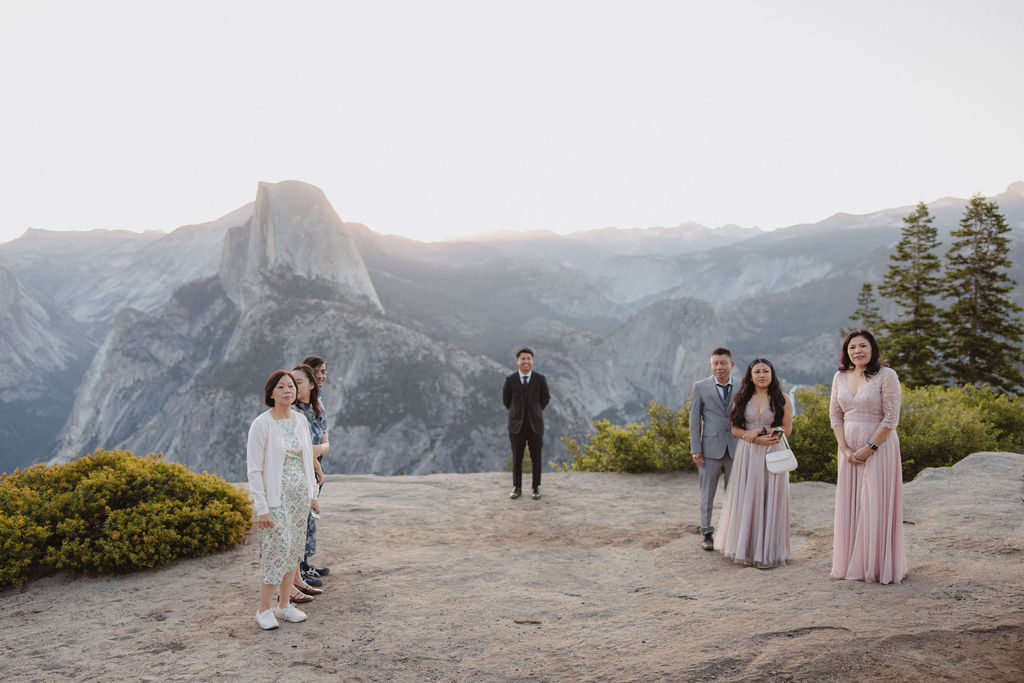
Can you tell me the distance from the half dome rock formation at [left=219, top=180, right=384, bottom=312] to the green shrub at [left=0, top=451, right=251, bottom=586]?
7334 centimetres

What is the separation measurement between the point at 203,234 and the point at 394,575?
189780 mm

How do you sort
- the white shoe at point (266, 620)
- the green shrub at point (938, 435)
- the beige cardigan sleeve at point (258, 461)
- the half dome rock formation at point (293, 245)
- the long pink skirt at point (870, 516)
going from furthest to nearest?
the half dome rock formation at point (293, 245), the green shrub at point (938, 435), the long pink skirt at point (870, 516), the white shoe at point (266, 620), the beige cardigan sleeve at point (258, 461)

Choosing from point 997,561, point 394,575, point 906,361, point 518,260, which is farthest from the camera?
point 518,260

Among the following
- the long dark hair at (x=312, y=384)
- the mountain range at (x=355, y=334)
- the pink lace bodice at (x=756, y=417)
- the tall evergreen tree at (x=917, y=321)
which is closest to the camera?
the long dark hair at (x=312, y=384)

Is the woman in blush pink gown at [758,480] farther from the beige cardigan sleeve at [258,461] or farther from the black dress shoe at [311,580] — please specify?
the beige cardigan sleeve at [258,461]

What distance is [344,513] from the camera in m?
9.30

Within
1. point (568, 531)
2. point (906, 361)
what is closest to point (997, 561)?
point (568, 531)

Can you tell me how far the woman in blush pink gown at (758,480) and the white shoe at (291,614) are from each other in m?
4.35

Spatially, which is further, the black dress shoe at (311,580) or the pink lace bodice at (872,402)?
the black dress shoe at (311,580)

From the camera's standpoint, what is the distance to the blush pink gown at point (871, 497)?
535cm

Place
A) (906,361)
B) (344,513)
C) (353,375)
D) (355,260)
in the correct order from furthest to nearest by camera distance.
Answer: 1. (355,260)
2. (353,375)
3. (906,361)
4. (344,513)

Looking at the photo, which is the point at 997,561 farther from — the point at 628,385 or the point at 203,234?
the point at 203,234

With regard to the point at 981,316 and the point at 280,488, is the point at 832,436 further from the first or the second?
the point at 981,316

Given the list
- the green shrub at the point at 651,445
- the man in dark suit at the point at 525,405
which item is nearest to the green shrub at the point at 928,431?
the green shrub at the point at 651,445
